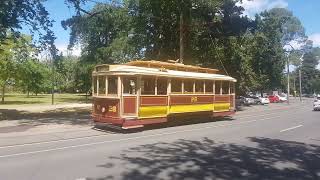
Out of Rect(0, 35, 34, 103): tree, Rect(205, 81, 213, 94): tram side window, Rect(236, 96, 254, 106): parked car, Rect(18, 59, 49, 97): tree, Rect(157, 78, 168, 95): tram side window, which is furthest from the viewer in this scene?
Rect(236, 96, 254, 106): parked car

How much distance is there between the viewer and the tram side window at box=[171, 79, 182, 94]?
22.8 metres

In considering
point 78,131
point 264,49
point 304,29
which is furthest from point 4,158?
point 304,29

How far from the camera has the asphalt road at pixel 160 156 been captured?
1006 cm

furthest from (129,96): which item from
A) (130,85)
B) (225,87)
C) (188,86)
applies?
(225,87)

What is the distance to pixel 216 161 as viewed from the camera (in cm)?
1186

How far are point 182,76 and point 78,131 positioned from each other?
6393 millimetres

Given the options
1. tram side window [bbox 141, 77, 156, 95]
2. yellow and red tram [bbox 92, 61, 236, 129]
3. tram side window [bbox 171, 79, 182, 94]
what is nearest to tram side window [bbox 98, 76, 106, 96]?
yellow and red tram [bbox 92, 61, 236, 129]

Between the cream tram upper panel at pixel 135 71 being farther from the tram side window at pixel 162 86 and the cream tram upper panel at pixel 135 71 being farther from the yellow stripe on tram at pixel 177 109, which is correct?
the yellow stripe on tram at pixel 177 109

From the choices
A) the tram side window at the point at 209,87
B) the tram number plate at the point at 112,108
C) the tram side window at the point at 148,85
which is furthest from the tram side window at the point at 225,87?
the tram number plate at the point at 112,108

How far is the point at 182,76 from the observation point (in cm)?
2317

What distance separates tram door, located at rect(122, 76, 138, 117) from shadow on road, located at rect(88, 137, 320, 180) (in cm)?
475

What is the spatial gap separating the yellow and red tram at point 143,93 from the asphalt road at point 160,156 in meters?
1.37

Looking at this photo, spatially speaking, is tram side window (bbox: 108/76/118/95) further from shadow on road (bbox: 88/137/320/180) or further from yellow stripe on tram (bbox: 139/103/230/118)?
shadow on road (bbox: 88/137/320/180)

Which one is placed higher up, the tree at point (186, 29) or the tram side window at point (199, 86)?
the tree at point (186, 29)
